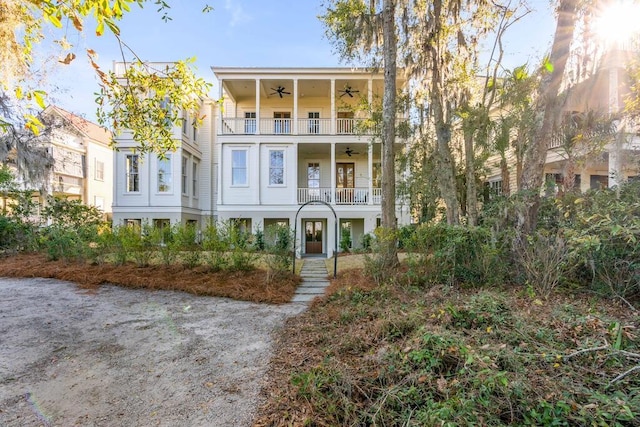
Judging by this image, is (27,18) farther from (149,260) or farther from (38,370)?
(149,260)

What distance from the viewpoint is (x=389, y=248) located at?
6.48m

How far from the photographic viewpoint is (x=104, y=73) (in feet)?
10.8

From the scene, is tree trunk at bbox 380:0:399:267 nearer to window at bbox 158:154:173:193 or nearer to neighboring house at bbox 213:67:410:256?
neighboring house at bbox 213:67:410:256

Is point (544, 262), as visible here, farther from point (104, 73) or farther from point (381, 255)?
point (104, 73)

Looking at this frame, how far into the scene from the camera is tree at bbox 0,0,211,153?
2611 mm

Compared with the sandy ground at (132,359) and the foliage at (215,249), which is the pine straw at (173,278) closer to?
the foliage at (215,249)

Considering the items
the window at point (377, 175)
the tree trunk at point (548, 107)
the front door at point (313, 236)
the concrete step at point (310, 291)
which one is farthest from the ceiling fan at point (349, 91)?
the concrete step at point (310, 291)

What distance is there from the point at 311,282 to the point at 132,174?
11.7 metres

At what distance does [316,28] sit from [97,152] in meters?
20.2

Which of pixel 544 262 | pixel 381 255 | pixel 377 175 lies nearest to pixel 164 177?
pixel 377 175

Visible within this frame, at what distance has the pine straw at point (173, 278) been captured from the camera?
6226 mm

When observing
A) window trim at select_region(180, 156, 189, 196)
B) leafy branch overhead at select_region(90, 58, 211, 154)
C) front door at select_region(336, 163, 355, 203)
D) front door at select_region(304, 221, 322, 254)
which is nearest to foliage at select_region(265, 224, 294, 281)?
leafy branch overhead at select_region(90, 58, 211, 154)

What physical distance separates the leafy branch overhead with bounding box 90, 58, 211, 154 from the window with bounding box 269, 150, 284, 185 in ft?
29.6

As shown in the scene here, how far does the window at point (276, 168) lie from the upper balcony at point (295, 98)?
1040mm
